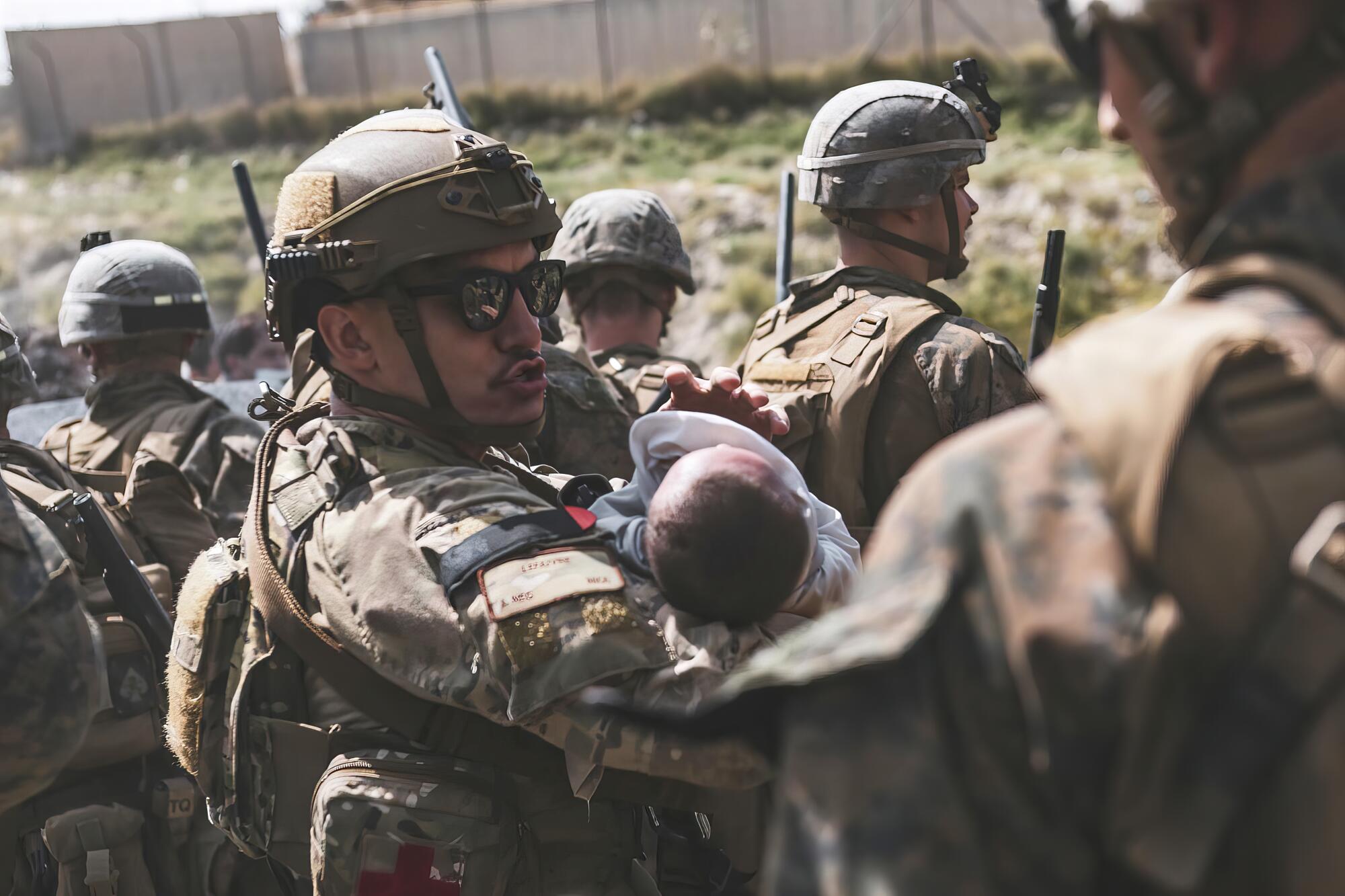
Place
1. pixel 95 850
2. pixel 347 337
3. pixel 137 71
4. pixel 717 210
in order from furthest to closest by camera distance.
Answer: pixel 137 71, pixel 717 210, pixel 95 850, pixel 347 337

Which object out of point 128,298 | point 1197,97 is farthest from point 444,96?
point 1197,97

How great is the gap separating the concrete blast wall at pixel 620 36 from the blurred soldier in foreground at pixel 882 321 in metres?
22.2

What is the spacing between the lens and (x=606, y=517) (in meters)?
2.56

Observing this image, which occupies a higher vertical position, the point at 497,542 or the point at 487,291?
the point at 487,291

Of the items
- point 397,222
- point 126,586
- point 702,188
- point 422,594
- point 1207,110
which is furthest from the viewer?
point 702,188

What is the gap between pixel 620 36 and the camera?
28172 mm

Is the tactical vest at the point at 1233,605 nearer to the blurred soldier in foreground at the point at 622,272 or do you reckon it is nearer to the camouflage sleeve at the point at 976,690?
the camouflage sleeve at the point at 976,690

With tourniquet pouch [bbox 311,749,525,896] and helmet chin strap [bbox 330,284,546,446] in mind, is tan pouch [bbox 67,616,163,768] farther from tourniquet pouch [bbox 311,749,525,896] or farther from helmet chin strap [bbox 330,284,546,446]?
tourniquet pouch [bbox 311,749,525,896]

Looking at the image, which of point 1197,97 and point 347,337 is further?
point 347,337

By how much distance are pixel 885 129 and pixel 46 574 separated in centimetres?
274

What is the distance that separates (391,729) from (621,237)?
328cm

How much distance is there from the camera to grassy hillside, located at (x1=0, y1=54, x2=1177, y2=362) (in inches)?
713

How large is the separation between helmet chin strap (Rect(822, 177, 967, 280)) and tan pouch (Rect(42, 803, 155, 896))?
286cm

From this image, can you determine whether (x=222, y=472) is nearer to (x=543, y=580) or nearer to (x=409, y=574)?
(x=409, y=574)
